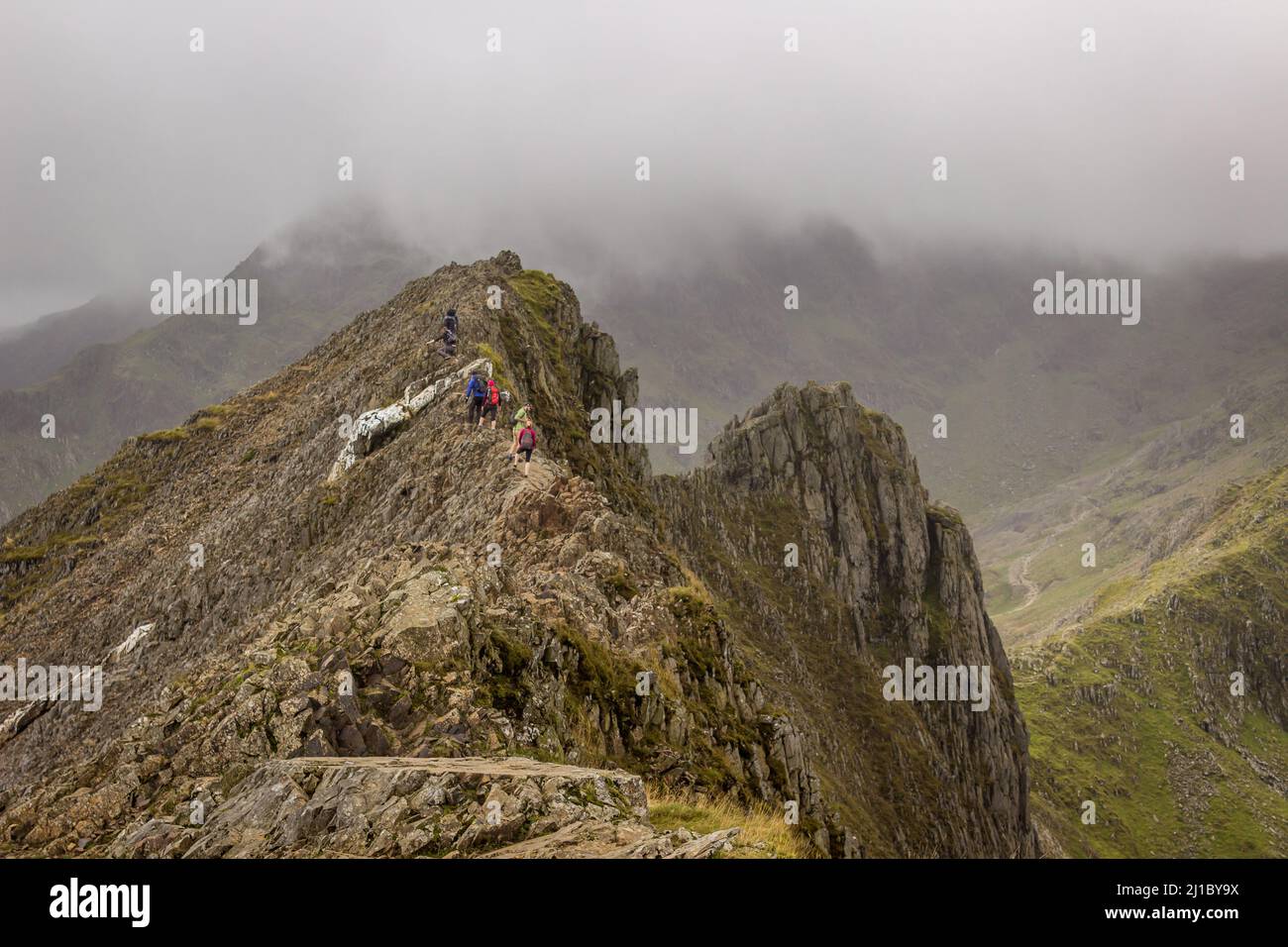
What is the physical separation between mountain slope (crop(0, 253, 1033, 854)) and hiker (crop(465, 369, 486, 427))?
113cm

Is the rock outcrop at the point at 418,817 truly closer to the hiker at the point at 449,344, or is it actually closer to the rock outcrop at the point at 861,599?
the hiker at the point at 449,344

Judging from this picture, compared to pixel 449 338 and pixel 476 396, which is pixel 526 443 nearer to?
pixel 476 396

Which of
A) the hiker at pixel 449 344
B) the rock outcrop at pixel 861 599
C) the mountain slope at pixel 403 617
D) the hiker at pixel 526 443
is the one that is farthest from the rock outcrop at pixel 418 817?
the rock outcrop at pixel 861 599

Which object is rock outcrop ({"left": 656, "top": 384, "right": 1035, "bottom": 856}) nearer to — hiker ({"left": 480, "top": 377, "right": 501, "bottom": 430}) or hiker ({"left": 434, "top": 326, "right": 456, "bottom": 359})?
hiker ({"left": 434, "top": 326, "right": 456, "bottom": 359})

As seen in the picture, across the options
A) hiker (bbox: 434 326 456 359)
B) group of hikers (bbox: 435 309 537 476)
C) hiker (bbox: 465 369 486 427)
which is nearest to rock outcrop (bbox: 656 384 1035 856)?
hiker (bbox: 434 326 456 359)

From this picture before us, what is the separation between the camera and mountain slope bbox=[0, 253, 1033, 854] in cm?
1557

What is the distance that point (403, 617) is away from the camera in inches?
714

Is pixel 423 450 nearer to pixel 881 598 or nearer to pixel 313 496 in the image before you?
pixel 313 496

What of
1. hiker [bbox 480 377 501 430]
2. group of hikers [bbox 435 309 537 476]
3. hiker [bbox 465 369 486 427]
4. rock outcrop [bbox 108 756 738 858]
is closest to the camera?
rock outcrop [bbox 108 756 738 858]

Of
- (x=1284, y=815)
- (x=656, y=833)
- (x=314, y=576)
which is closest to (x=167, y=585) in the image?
(x=314, y=576)

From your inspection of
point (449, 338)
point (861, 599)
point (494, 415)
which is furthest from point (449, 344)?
point (861, 599)

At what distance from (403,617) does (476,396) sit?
2056 cm
